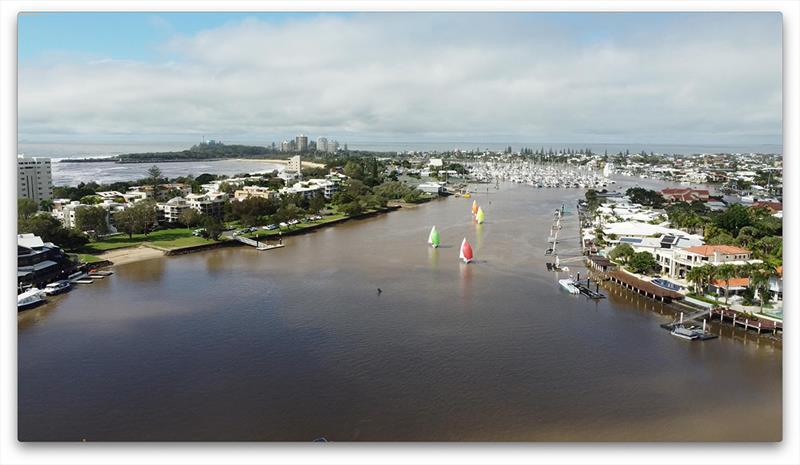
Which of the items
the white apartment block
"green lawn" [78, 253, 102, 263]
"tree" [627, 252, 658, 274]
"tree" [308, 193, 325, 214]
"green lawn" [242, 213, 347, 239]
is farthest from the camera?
the white apartment block

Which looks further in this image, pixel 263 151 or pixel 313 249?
pixel 263 151

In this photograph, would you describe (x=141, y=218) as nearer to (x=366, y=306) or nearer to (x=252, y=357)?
(x=366, y=306)

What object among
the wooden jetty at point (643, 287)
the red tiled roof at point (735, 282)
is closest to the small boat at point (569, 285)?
the wooden jetty at point (643, 287)

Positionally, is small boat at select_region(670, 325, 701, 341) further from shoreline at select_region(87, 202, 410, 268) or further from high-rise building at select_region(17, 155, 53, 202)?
high-rise building at select_region(17, 155, 53, 202)

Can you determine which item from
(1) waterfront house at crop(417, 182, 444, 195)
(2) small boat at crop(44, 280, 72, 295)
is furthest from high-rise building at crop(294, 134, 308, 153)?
(2) small boat at crop(44, 280, 72, 295)

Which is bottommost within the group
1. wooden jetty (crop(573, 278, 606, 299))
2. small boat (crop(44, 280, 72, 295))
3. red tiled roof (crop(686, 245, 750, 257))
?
wooden jetty (crop(573, 278, 606, 299))

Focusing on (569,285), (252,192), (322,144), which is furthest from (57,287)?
(322,144)

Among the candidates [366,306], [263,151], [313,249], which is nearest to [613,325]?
[366,306]
